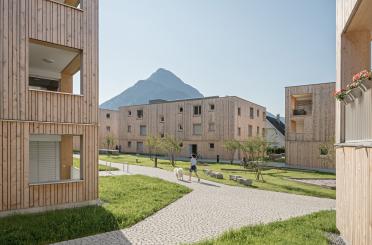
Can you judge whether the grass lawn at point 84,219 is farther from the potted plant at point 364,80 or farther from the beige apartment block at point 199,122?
the beige apartment block at point 199,122

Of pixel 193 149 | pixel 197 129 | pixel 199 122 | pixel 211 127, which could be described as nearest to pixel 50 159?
pixel 211 127

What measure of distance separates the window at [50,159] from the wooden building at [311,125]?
24974mm

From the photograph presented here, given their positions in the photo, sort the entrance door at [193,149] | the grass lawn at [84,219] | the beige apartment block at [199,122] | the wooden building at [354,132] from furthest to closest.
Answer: the entrance door at [193,149]
the beige apartment block at [199,122]
the grass lawn at [84,219]
the wooden building at [354,132]

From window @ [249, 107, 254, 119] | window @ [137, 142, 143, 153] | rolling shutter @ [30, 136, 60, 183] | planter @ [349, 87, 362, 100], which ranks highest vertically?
window @ [249, 107, 254, 119]

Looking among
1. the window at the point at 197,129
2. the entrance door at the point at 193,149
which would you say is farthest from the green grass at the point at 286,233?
the entrance door at the point at 193,149

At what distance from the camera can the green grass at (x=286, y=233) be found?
7.34 metres

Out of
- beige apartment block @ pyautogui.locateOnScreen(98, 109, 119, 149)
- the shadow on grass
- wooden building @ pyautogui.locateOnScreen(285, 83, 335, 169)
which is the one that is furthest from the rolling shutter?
beige apartment block @ pyautogui.locateOnScreen(98, 109, 119, 149)

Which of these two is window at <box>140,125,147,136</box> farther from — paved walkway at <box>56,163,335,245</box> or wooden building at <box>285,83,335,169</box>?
paved walkway at <box>56,163,335,245</box>

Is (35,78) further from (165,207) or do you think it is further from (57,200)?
(165,207)

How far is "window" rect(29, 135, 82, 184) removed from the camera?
44.1ft

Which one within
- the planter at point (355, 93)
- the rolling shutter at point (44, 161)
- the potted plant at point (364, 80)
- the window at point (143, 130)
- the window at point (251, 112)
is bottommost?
the rolling shutter at point (44, 161)

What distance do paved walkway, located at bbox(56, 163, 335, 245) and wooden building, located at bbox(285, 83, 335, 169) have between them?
18.5 metres

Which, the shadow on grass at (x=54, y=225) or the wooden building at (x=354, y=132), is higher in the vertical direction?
the wooden building at (x=354, y=132)

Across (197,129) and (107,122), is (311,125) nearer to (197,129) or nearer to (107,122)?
(197,129)
